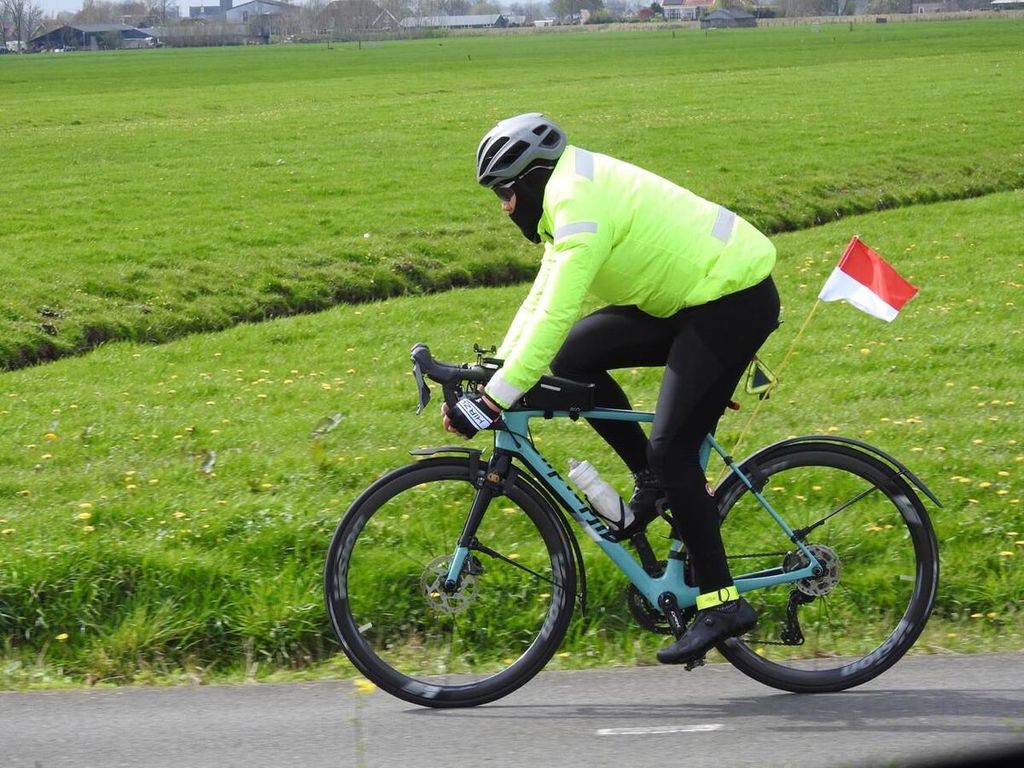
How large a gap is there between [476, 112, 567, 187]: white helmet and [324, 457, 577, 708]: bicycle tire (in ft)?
3.47

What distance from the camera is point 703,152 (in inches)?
1060

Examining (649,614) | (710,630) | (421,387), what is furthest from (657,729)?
(421,387)

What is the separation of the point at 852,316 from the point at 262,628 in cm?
802

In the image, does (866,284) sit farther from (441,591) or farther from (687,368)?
(441,591)

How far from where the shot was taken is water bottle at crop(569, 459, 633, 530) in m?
4.93

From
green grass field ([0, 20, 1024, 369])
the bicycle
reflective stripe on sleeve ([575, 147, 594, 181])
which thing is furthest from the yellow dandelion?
green grass field ([0, 20, 1024, 369])

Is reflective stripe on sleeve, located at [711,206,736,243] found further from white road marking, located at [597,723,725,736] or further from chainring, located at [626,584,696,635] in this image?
white road marking, located at [597,723,725,736]

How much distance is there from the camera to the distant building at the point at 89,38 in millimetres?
164625

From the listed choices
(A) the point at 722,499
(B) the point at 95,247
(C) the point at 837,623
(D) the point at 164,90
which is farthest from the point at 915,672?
(D) the point at 164,90

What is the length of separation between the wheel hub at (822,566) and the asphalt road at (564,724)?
0.39m

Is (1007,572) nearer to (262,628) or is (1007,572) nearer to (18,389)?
(262,628)

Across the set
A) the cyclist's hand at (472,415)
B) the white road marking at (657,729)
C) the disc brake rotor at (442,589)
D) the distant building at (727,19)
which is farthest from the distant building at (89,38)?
the white road marking at (657,729)

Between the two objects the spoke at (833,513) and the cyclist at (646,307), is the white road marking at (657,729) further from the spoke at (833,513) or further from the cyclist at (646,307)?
the spoke at (833,513)

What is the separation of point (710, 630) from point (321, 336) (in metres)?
8.75
